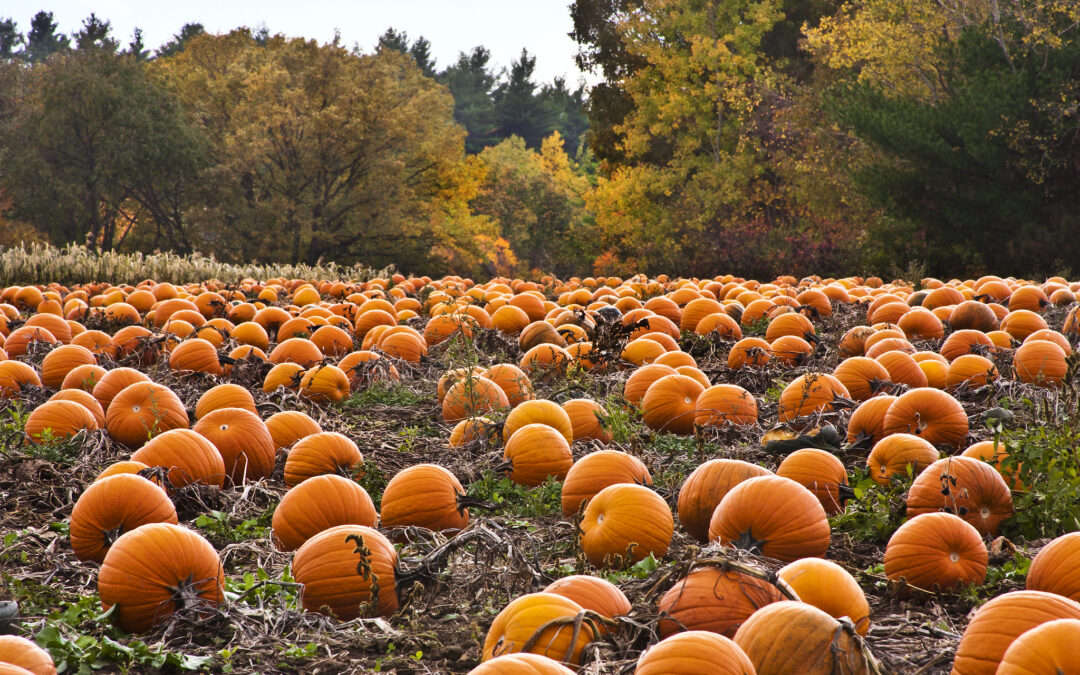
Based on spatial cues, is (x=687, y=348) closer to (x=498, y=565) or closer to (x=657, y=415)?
(x=657, y=415)

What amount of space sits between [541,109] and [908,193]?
6224 centimetres

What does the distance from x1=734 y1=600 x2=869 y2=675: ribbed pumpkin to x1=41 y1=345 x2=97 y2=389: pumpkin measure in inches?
256

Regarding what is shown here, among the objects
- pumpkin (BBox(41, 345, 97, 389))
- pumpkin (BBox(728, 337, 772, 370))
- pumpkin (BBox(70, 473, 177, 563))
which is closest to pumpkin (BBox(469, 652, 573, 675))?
pumpkin (BBox(70, 473, 177, 563))

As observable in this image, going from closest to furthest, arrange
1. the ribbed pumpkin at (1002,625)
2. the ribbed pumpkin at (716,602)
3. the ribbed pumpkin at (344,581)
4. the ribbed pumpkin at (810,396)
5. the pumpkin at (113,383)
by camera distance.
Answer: the ribbed pumpkin at (1002,625) < the ribbed pumpkin at (716,602) < the ribbed pumpkin at (344,581) < the ribbed pumpkin at (810,396) < the pumpkin at (113,383)

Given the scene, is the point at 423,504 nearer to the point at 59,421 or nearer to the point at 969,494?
the point at 969,494

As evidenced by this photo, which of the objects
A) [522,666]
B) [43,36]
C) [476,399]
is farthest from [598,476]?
[43,36]

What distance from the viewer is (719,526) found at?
3354 millimetres

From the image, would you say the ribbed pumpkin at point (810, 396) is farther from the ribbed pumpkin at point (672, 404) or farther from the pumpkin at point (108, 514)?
the pumpkin at point (108, 514)

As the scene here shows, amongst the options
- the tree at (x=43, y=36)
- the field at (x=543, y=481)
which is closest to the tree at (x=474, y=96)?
the tree at (x=43, y=36)

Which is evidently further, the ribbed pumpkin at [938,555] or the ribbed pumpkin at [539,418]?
the ribbed pumpkin at [539,418]

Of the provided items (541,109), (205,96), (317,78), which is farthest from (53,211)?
(541,109)

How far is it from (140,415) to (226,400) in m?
0.51

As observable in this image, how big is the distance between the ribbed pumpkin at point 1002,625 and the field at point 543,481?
0.03 meters

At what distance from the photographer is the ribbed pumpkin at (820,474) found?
13.3 ft
